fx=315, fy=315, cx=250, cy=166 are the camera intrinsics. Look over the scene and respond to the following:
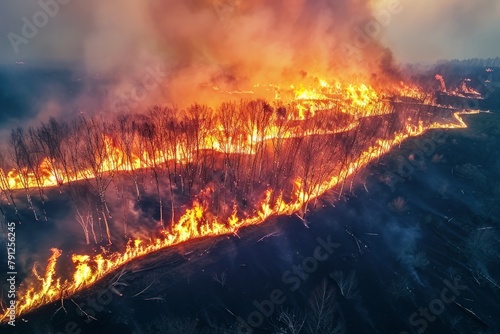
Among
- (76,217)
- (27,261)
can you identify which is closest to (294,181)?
(76,217)

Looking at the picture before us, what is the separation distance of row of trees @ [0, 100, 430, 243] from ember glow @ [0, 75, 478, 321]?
18 cm

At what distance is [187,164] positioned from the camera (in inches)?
1820

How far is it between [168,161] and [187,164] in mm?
3821

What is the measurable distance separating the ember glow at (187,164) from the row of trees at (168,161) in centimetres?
18

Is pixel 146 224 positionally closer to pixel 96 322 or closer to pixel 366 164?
pixel 96 322

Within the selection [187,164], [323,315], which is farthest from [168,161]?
[323,315]

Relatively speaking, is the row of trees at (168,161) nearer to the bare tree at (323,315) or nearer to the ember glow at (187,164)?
the ember glow at (187,164)

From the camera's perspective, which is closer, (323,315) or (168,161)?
(323,315)

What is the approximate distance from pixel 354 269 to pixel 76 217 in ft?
108

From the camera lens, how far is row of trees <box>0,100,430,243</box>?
39844 millimetres

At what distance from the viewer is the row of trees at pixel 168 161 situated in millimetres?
39844

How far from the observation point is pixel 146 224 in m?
38.8

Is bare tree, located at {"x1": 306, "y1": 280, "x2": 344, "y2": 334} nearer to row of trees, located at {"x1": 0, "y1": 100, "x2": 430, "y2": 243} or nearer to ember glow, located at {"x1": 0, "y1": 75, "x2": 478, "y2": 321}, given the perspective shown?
ember glow, located at {"x1": 0, "y1": 75, "x2": 478, "y2": 321}

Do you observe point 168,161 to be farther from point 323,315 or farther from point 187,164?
point 323,315
